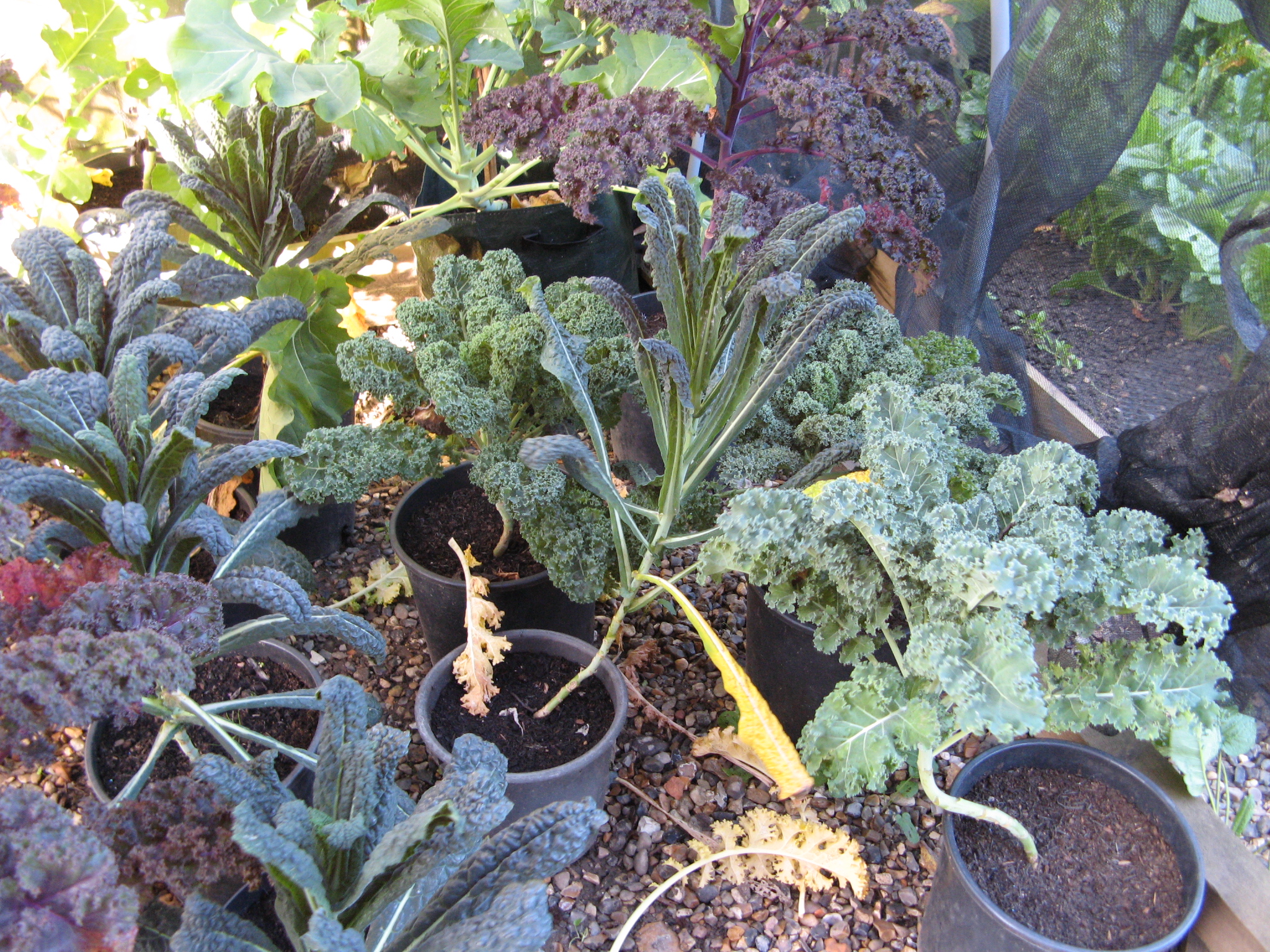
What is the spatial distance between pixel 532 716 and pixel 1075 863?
89 cm

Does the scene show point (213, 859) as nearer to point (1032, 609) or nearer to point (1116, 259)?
point (1032, 609)

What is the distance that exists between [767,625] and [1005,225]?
4.01 ft

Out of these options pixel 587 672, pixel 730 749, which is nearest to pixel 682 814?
pixel 730 749

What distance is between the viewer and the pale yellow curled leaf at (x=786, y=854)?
4.47ft

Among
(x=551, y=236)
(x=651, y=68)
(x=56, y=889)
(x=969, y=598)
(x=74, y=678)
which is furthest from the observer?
(x=551, y=236)

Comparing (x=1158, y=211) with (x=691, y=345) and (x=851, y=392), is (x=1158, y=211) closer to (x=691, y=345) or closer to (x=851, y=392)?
(x=851, y=392)

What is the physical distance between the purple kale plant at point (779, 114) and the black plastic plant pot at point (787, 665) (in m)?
0.81

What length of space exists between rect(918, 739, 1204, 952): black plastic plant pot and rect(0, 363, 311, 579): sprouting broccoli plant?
1147mm

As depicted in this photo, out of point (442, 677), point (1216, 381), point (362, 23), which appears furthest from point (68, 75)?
point (1216, 381)

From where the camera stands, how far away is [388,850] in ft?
2.75

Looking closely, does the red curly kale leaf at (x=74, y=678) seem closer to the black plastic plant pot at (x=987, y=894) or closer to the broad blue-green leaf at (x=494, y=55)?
the black plastic plant pot at (x=987, y=894)

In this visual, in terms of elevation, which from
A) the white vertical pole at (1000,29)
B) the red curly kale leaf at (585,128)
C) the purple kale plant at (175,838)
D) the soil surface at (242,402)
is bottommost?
the soil surface at (242,402)

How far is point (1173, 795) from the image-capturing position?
1.51 m

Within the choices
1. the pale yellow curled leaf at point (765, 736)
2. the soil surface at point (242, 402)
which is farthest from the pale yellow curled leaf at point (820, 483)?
the soil surface at point (242, 402)
